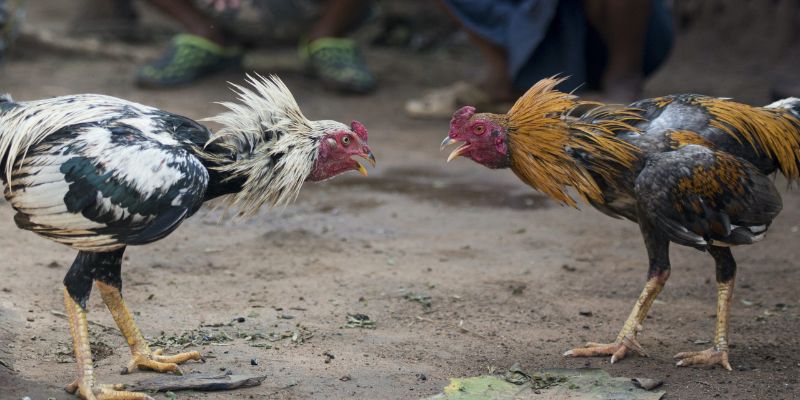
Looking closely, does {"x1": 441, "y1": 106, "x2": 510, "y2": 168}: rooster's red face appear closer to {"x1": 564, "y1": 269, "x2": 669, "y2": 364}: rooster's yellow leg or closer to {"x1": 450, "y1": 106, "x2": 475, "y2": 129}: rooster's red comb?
{"x1": 450, "y1": 106, "x2": 475, "y2": 129}: rooster's red comb

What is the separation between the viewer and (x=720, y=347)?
412 cm

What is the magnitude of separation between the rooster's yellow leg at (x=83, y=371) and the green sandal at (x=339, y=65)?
17.7ft

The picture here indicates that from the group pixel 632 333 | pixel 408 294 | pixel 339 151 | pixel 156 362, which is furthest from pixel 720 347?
pixel 156 362

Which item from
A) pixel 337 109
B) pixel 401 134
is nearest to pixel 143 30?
pixel 337 109

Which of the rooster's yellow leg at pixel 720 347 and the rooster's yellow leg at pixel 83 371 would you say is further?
the rooster's yellow leg at pixel 720 347

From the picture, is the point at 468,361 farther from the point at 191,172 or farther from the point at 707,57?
the point at 707,57

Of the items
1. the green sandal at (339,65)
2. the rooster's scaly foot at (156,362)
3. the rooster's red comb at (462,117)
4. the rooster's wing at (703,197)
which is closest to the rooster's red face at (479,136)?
the rooster's red comb at (462,117)

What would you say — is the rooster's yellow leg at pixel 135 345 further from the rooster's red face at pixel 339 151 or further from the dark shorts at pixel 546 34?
the dark shorts at pixel 546 34

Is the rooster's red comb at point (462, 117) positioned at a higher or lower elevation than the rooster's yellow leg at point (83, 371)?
higher

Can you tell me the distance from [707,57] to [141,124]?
7.71m

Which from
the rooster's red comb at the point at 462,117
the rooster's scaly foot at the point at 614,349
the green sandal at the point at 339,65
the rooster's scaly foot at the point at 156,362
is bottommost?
the rooster's scaly foot at the point at 614,349

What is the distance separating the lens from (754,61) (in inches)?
384

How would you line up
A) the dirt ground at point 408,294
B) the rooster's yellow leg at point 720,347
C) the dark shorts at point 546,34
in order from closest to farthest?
the dirt ground at point 408,294
the rooster's yellow leg at point 720,347
the dark shorts at point 546,34

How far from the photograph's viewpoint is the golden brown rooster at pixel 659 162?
3889mm
